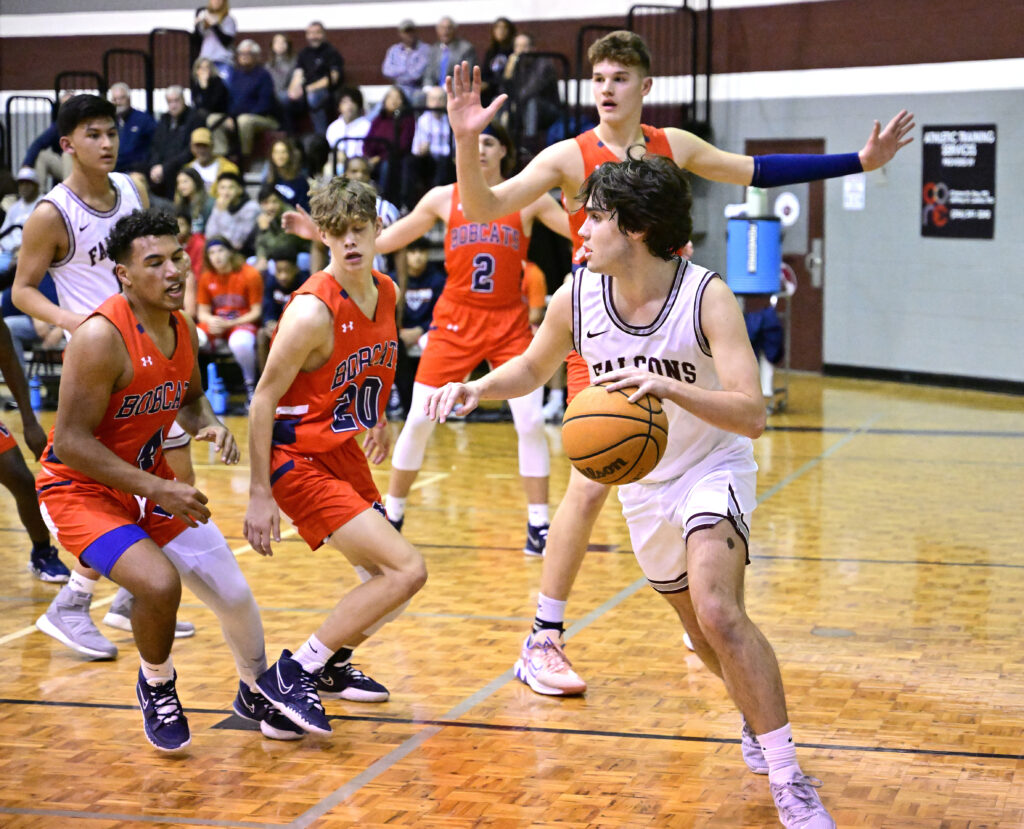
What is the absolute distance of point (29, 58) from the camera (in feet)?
56.2

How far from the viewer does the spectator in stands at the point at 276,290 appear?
1116cm

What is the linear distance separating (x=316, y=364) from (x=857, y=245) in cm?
1046

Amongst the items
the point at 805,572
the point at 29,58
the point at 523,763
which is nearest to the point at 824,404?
the point at 805,572

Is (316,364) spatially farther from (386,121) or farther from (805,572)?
(386,121)

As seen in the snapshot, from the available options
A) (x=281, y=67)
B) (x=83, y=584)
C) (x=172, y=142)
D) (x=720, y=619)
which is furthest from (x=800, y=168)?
(x=281, y=67)

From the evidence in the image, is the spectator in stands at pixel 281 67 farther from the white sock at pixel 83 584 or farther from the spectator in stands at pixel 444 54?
the white sock at pixel 83 584

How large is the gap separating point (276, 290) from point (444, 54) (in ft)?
12.6

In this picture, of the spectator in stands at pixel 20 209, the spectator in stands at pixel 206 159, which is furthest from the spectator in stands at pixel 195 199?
the spectator in stands at pixel 20 209

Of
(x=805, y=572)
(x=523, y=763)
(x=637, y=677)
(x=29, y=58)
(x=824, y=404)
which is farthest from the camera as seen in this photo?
(x=29, y=58)

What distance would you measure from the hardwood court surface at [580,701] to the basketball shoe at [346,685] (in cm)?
4

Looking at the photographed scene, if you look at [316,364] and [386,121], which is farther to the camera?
[386,121]

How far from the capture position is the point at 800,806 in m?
3.23

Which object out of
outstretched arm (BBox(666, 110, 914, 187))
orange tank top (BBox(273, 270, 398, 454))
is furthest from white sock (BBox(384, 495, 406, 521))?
outstretched arm (BBox(666, 110, 914, 187))

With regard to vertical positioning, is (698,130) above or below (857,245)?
above
